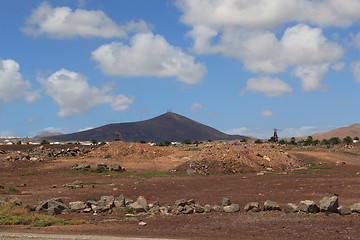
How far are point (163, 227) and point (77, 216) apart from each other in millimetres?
5029

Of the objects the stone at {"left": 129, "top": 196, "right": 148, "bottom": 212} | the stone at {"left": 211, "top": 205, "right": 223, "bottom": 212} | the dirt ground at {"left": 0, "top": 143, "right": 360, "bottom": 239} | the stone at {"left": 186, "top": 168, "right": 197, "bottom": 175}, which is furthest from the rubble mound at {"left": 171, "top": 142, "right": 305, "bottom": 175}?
the stone at {"left": 211, "top": 205, "right": 223, "bottom": 212}

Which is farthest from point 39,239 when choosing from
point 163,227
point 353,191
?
point 353,191

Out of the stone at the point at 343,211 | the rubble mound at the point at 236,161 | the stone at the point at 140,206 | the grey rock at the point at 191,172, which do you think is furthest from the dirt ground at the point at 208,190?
the grey rock at the point at 191,172

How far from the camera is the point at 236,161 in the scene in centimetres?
3806

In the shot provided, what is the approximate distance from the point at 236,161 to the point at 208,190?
12555 mm

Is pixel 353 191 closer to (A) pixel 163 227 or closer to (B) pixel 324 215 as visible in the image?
(B) pixel 324 215

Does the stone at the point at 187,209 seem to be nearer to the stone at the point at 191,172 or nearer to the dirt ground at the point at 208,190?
the dirt ground at the point at 208,190

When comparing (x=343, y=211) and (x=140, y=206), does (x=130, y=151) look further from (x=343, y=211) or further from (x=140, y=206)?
(x=343, y=211)

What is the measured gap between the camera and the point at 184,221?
1706 cm

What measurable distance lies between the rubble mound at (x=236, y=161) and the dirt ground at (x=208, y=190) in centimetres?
10

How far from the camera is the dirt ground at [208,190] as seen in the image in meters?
15.4

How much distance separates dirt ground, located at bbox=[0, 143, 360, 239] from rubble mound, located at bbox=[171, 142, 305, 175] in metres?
0.10

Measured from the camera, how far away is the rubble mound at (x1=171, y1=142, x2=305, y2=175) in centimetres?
3722

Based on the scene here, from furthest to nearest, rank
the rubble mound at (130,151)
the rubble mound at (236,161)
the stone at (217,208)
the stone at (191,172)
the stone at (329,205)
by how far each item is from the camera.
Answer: the rubble mound at (130,151), the rubble mound at (236,161), the stone at (191,172), the stone at (217,208), the stone at (329,205)
